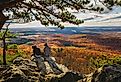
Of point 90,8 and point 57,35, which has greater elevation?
point 90,8

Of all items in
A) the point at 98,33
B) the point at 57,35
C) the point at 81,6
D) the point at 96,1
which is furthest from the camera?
the point at 98,33

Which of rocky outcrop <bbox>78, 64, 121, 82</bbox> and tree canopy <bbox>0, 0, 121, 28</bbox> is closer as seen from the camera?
tree canopy <bbox>0, 0, 121, 28</bbox>

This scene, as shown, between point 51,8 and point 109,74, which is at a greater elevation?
point 51,8

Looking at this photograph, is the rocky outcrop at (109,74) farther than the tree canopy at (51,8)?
Yes

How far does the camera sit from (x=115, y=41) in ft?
208

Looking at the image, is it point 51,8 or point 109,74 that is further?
point 51,8

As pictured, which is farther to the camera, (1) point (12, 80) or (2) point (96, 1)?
(1) point (12, 80)

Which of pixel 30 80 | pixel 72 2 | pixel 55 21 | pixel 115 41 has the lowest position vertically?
pixel 115 41

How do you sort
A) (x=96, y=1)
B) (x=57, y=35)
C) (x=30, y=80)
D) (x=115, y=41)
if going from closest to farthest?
(x=96, y=1) → (x=30, y=80) → (x=115, y=41) → (x=57, y=35)

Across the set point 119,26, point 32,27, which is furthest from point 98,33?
point 32,27

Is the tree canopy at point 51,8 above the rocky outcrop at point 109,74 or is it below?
above

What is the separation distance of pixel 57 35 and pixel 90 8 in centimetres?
5718

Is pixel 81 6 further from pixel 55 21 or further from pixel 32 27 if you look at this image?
pixel 32 27

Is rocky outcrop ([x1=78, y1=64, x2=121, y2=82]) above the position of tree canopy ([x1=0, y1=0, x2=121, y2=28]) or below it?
below
